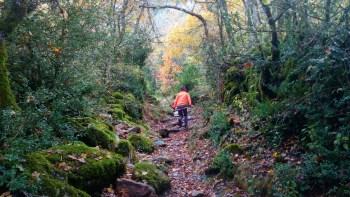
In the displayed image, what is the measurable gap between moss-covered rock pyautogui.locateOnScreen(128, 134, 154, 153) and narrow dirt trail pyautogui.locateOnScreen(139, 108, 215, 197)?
7.8 inches

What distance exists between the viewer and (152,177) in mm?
7527

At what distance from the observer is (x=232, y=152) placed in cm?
837

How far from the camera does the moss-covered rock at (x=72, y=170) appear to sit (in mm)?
4988

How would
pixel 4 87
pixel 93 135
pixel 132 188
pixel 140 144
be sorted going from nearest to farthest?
1. pixel 4 87
2. pixel 132 188
3. pixel 93 135
4. pixel 140 144

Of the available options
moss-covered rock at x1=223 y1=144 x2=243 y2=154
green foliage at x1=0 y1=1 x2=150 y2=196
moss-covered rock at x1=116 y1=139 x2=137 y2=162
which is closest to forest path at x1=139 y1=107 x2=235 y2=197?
moss-covered rock at x1=223 y1=144 x2=243 y2=154

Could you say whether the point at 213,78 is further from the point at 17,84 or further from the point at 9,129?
the point at 9,129

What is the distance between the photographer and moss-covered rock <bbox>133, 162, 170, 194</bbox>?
735 centimetres

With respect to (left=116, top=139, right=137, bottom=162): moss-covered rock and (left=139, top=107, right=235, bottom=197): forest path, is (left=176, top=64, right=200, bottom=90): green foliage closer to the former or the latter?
(left=139, top=107, right=235, bottom=197): forest path

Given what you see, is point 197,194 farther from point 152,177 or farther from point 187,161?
point 187,161

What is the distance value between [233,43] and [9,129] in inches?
345

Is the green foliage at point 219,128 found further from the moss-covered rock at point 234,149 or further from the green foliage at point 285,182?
the green foliage at point 285,182

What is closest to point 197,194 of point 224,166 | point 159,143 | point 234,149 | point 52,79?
point 224,166

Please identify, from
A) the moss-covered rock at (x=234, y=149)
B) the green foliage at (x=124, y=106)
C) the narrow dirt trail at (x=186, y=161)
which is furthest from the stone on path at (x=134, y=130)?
the moss-covered rock at (x=234, y=149)

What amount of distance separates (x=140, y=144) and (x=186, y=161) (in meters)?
1.51
